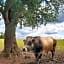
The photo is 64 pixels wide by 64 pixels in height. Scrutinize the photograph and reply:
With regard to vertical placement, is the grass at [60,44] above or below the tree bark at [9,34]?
below

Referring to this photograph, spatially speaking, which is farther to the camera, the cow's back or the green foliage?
the green foliage

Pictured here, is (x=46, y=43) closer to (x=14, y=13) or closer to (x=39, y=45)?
(x=39, y=45)

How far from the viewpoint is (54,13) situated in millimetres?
20422

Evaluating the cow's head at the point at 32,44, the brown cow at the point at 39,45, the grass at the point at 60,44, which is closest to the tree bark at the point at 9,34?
the brown cow at the point at 39,45

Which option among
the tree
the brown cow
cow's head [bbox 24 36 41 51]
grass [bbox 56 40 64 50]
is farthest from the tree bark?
grass [bbox 56 40 64 50]

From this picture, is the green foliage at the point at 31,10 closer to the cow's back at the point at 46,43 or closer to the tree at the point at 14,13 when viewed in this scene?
the tree at the point at 14,13

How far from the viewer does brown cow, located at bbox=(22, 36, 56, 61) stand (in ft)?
44.3

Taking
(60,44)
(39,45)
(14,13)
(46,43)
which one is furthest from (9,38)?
(60,44)

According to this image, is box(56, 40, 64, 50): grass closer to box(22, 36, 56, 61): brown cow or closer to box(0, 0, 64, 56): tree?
box(0, 0, 64, 56): tree

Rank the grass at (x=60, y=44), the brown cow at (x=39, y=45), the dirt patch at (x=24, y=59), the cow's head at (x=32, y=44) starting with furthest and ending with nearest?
the grass at (x=60, y=44) < the dirt patch at (x=24, y=59) < the brown cow at (x=39, y=45) < the cow's head at (x=32, y=44)

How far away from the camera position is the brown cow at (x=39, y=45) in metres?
13.5

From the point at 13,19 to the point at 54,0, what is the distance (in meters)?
3.28

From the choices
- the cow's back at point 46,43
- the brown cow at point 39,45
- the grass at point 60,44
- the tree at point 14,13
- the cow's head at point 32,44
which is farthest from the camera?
the grass at point 60,44

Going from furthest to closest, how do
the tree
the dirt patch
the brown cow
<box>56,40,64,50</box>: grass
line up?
<box>56,40,64,50</box>: grass → the tree → the dirt patch → the brown cow
